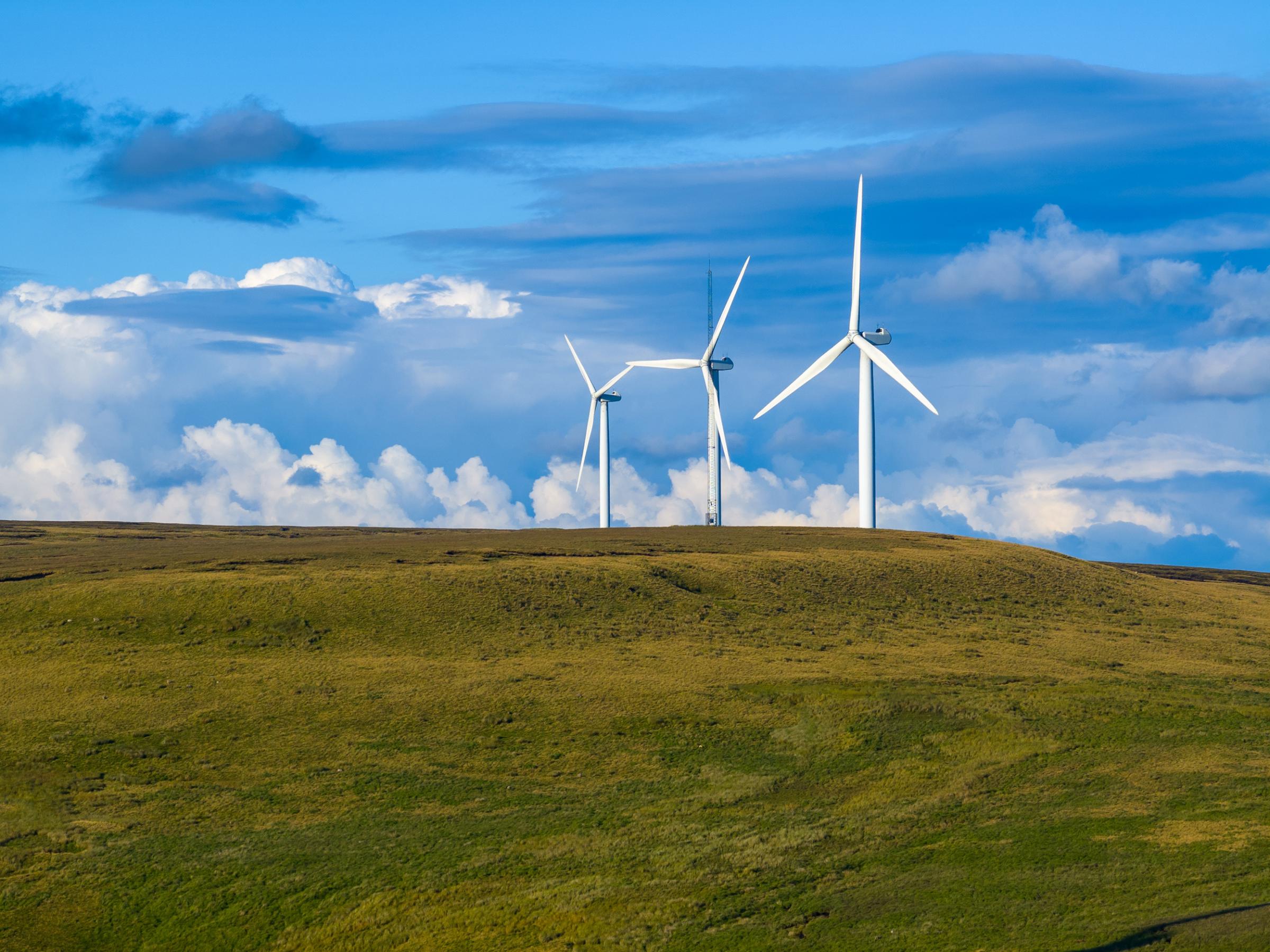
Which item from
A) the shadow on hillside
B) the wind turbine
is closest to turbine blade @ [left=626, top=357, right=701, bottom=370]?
the wind turbine

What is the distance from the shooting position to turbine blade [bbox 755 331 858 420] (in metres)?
108

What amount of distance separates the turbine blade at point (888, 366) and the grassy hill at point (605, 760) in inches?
616

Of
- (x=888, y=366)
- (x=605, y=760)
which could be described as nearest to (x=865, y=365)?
(x=888, y=366)

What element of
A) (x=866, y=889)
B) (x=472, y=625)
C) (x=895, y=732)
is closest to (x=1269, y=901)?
(x=866, y=889)

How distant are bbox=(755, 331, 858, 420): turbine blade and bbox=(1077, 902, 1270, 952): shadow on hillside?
254 feet

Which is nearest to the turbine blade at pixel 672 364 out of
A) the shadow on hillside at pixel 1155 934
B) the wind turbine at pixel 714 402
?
the wind turbine at pixel 714 402

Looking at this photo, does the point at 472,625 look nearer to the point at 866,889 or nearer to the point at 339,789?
the point at 339,789

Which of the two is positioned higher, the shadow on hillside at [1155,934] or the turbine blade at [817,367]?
the turbine blade at [817,367]

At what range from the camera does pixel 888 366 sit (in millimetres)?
104375

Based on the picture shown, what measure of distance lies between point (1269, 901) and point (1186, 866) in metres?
4.72

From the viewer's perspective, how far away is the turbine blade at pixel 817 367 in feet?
356

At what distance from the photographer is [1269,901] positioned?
3459cm

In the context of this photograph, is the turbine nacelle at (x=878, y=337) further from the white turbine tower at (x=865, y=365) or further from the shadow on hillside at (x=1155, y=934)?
the shadow on hillside at (x=1155, y=934)

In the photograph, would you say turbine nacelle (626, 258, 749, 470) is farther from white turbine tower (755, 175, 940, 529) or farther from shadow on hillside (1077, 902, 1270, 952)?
shadow on hillside (1077, 902, 1270, 952)
